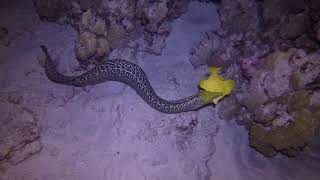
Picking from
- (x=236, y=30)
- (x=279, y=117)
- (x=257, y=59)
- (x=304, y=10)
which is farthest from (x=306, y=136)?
(x=236, y=30)

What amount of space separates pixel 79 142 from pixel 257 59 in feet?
11.5

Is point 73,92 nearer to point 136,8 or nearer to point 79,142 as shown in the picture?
point 79,142

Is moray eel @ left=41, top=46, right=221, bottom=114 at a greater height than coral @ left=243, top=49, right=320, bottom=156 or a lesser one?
lesser

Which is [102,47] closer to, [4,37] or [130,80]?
[130,80]

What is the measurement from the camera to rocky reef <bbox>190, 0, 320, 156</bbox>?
14.0 feet

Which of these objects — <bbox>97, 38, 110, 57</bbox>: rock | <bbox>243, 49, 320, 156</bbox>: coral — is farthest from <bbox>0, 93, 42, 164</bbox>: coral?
<bbox>243, 49, 320, 156</bbox>: coral

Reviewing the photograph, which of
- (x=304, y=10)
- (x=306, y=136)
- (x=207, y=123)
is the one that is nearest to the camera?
(x=306, y=136)

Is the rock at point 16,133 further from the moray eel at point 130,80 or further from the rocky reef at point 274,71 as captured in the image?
the rocky reef at point 274,71

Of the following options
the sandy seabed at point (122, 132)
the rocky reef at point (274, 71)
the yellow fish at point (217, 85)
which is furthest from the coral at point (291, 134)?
the yellow fish at point (217, 85)

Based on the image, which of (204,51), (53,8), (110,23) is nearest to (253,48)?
(204,51)

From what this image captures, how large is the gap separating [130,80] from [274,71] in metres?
2.62

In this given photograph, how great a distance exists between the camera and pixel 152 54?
637 cm

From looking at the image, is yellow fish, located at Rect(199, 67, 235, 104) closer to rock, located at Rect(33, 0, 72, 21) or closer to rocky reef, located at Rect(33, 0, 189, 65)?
rocky reef, located at Rect(33, 0, 189, 65)

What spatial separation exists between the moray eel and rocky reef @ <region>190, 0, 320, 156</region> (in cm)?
74
